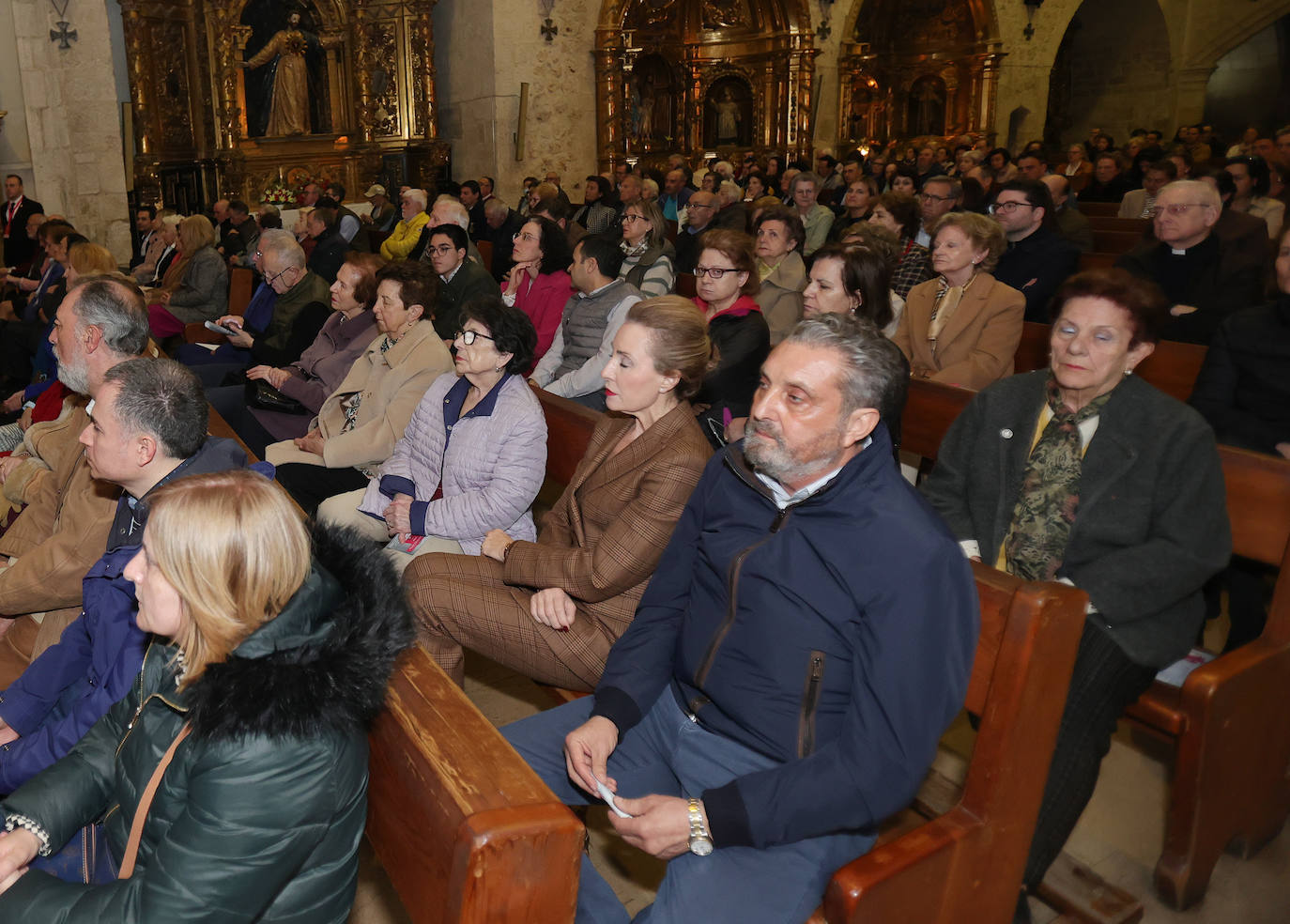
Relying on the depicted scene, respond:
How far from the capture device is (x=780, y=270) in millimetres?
4996

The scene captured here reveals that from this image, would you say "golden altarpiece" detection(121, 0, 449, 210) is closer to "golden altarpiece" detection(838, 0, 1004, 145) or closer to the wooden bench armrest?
"golden altarpiece" detection(838, 0, 1004, 145)

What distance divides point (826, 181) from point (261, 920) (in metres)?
11.9

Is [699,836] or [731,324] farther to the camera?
→ [731,324]

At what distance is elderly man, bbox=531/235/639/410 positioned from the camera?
436 cm

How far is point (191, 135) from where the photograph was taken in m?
13.7

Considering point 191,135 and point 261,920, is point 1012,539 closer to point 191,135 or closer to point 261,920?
point 261,920

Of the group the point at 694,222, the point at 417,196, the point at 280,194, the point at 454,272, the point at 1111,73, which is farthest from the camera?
the point at 1111,73

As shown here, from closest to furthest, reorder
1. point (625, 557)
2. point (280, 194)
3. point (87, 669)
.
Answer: point (87, 669) < point (625, 557) < point (280, 194)

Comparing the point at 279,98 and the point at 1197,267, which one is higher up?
the point at 279,98

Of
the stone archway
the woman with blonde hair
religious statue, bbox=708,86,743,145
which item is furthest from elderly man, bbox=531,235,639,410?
the stone archway

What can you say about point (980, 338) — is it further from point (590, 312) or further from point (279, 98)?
point (279, 98)

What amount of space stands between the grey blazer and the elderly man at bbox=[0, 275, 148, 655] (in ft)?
7.73

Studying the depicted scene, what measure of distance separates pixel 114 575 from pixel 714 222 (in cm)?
644

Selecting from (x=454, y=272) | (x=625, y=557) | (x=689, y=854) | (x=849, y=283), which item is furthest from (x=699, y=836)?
(x=454, y=272)
